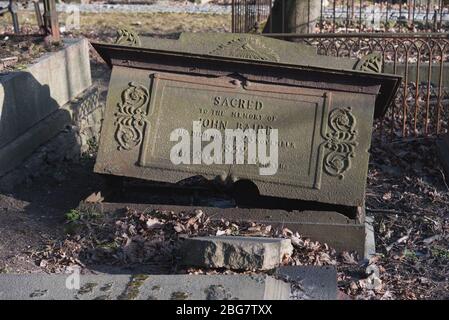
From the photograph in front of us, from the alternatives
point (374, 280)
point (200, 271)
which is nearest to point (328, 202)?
point (374, 280)

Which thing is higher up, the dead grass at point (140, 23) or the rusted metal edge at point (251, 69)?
the rusted metal edge at point (251, 69)

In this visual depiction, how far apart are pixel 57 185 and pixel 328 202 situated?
2737 millimetres

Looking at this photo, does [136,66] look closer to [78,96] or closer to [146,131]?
[146,131]

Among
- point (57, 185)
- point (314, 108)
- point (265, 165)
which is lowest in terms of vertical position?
point (57, 185)

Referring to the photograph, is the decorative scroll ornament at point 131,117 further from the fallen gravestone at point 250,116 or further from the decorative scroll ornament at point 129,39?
the decorative scroll ornament at point 129,39

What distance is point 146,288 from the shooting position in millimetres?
4555

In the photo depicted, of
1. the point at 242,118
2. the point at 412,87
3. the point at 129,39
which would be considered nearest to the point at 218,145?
the point at 242,118

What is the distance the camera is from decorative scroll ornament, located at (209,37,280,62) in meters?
6.15

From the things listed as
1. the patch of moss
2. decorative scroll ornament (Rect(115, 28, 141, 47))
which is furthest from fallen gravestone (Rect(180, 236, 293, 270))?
decorative scroll ornament (Rect(115, 28, 141, 47))

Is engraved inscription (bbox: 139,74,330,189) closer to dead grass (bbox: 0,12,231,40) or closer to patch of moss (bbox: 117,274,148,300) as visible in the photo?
patch of moss (bbox: 117,274,148,300)

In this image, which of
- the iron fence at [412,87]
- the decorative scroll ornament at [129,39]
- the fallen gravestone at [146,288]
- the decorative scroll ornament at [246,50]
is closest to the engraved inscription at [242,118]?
the decorative scroll ornament at [246,50]

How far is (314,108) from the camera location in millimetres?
6129

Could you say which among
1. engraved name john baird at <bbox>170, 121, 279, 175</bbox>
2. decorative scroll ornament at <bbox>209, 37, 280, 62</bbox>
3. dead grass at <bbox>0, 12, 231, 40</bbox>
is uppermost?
decorative scroll ornament at <bbox>209, 37, 280, 62</bbox>

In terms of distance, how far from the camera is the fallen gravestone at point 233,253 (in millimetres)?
5023
